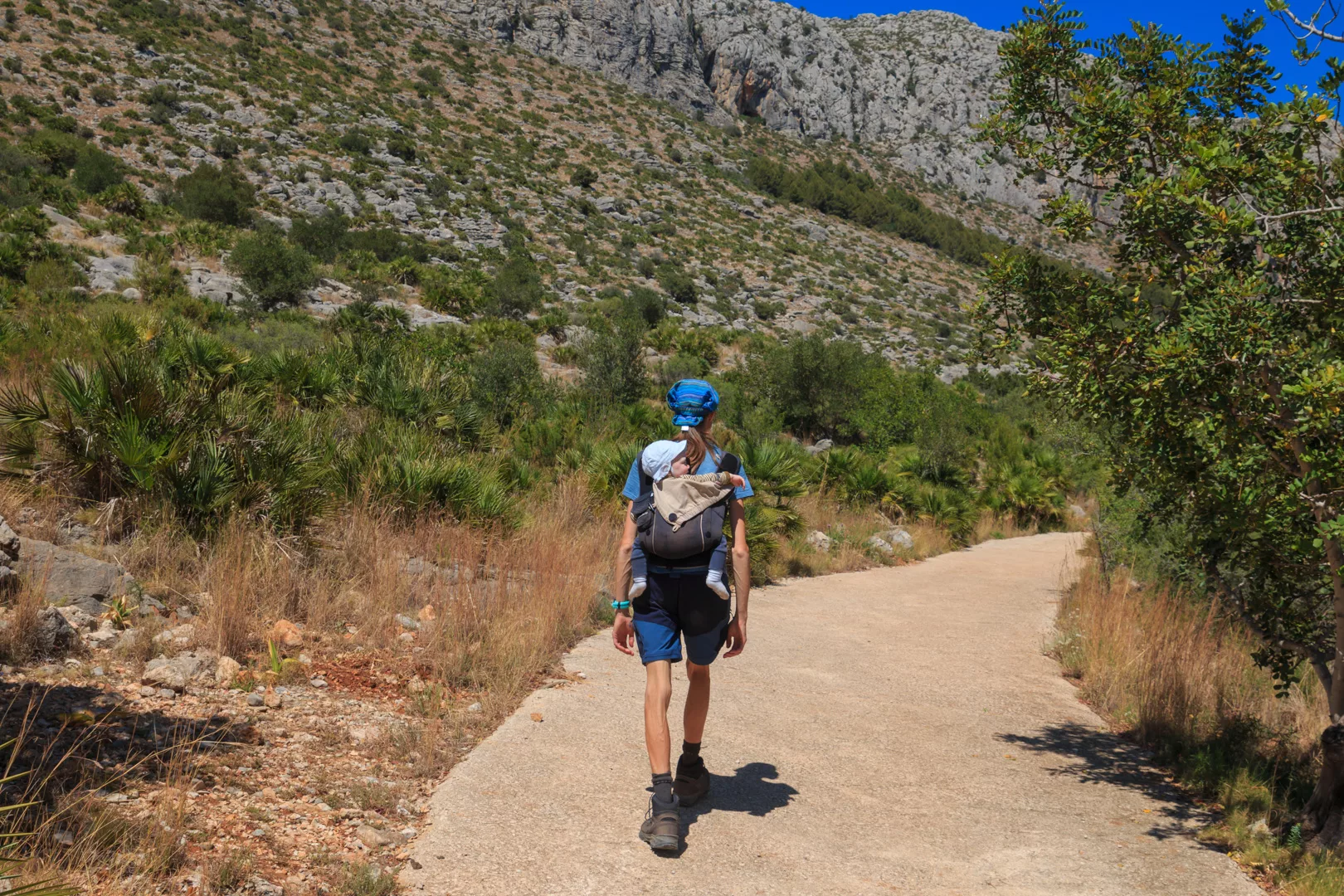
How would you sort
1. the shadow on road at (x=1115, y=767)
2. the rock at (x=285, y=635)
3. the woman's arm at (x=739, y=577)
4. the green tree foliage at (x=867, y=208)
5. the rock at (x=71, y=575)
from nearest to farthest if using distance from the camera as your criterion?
the woman's arm at (x=739, y=577), the shadow on road at (x=1115, y=767), the rock at (x=71, y=575), the rock at (x=285, y=635), the green tree foliage at (x=867, y=208)

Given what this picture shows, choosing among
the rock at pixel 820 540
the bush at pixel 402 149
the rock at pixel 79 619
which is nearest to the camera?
the rock at pixel 79 619

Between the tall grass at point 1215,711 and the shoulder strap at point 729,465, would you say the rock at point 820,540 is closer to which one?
the tall grass at point 1215,711

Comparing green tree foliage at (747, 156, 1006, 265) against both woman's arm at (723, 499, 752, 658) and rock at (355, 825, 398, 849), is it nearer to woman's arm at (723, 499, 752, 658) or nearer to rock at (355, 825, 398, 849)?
woman's arm at (723, 499, 752, 658)

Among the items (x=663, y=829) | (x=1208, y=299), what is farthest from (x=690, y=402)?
(x=1208, y=299)

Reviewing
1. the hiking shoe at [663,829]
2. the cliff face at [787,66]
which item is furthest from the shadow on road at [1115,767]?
the cliff face at [787,66]

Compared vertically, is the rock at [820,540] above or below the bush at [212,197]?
below

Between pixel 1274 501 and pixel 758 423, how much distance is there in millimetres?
16016

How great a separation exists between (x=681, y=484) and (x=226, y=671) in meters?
3.22

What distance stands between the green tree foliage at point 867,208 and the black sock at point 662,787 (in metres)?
60.3

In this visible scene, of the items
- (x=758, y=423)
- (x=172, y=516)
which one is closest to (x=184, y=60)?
(x=758, y=423)

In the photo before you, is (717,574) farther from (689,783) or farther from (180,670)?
(180,670)

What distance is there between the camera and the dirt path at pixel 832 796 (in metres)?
3.68

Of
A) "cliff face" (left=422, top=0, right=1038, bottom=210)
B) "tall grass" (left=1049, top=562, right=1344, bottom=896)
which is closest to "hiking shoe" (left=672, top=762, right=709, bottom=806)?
"tall grass" (left=1049, top=562, right=1344, bottom=896)

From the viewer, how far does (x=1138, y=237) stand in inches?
169
